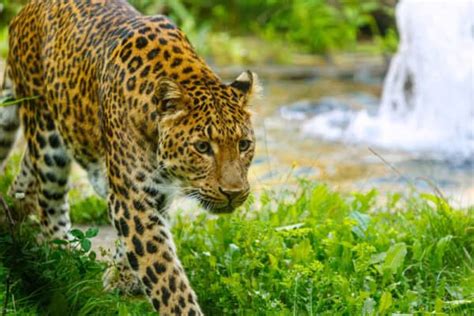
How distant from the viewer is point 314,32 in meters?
16.5

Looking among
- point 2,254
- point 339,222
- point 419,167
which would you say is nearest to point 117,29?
point 2,254

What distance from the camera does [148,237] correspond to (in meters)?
5.54

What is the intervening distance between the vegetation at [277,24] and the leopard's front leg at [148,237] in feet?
33.4

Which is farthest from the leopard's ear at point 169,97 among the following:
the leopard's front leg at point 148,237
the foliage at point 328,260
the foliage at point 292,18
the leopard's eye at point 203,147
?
the foliage at point 292,18

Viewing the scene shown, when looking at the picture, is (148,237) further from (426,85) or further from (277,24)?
(277,24)

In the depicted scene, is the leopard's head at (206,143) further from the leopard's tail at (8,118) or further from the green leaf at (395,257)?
the leopard's tail at (8,118)

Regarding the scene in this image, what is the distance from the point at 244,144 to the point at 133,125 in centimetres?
65

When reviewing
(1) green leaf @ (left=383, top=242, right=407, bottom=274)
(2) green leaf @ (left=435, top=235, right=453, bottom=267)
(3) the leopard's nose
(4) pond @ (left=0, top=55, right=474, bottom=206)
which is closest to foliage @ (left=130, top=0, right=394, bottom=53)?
(4) pond @ (left=0, top=55, right=474, bottom=206)

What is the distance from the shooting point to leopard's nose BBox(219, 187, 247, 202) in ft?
17.2

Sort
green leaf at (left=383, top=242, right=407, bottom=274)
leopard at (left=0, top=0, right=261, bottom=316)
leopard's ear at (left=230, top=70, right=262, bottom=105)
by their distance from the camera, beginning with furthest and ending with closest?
green leaf at (left=383, top=242, right=407, bottom=274) < leopard's ear at (left=230, top=70, right=262, bottom=105) < leopard at (left=0, top=0, right=261, bottom=316)

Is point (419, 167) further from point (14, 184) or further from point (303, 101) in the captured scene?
point (14, 184)

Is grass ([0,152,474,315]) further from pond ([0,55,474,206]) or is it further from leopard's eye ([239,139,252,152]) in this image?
leopard's eye ([239,139,252,152])

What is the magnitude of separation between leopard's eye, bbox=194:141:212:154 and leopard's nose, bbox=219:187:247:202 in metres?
0.21

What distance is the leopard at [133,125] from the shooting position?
536 centimetres
